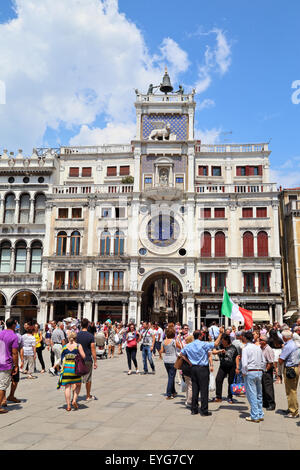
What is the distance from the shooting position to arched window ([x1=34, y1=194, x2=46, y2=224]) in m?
46.3

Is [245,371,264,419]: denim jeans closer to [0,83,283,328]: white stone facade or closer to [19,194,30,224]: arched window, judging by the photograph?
[0,83,283,328]: white stone facade

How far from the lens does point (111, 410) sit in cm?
1012

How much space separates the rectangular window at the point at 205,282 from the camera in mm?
42375

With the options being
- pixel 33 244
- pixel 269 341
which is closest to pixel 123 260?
pixel 33 244

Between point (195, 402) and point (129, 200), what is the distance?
35374 millimetres

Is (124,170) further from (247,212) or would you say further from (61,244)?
(247,212)

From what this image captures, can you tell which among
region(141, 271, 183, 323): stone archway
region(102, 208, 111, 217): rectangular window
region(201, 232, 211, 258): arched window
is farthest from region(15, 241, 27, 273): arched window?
region(201, 232, 211, 258): arched window

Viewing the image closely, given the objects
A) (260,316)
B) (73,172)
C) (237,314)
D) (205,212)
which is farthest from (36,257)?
(237,314)

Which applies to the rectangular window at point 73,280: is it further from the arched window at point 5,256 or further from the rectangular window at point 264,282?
the rectangular window at point 264,282

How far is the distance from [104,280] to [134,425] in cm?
3493

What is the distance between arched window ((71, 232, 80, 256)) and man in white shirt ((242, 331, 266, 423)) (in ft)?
118

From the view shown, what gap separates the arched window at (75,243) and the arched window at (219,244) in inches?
558

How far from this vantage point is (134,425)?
8617mm
